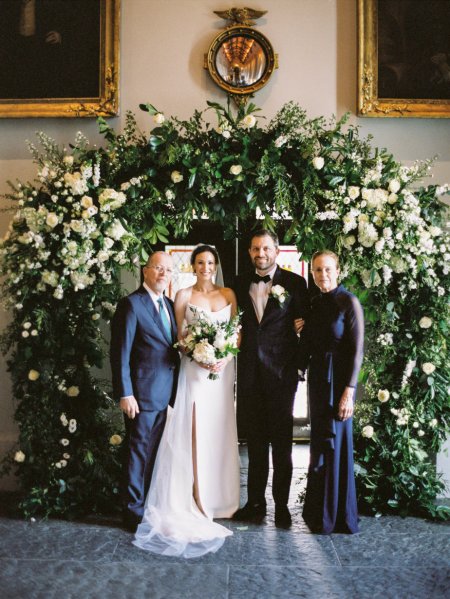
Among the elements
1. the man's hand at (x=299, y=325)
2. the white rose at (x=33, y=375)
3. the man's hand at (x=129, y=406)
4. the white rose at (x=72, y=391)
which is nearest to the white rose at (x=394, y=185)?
the man's hand at (x=299, y=325)

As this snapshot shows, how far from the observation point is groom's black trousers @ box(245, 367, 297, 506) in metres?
3.87

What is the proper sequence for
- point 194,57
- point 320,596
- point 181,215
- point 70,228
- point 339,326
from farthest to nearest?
point 194,57 < point 181,215 < point 70,228 < point 339,326 < point 320,596

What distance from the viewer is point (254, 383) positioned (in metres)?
3.93

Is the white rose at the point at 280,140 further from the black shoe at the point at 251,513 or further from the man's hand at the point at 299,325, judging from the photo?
the black shoe at the point at 251,513

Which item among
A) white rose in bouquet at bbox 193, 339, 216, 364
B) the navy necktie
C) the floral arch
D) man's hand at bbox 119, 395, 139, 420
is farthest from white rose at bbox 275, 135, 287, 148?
man's hand at bbox 119, 395, 139, 420

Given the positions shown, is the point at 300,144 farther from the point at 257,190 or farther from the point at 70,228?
the point at 70,228

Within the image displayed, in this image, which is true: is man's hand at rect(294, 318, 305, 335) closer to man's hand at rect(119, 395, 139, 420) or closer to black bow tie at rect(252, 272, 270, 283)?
black bow tie at rect(252, 272, 270, 283)

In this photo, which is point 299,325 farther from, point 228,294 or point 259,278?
point 228,294

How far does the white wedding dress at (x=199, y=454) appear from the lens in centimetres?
386

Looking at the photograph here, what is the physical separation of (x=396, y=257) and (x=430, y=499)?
1.77 meters

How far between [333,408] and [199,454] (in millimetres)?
982

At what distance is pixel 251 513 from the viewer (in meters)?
4.01

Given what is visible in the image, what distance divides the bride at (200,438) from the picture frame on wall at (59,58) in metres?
1.92

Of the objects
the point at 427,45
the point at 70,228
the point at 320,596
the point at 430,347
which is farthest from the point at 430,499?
the point at 427,45
